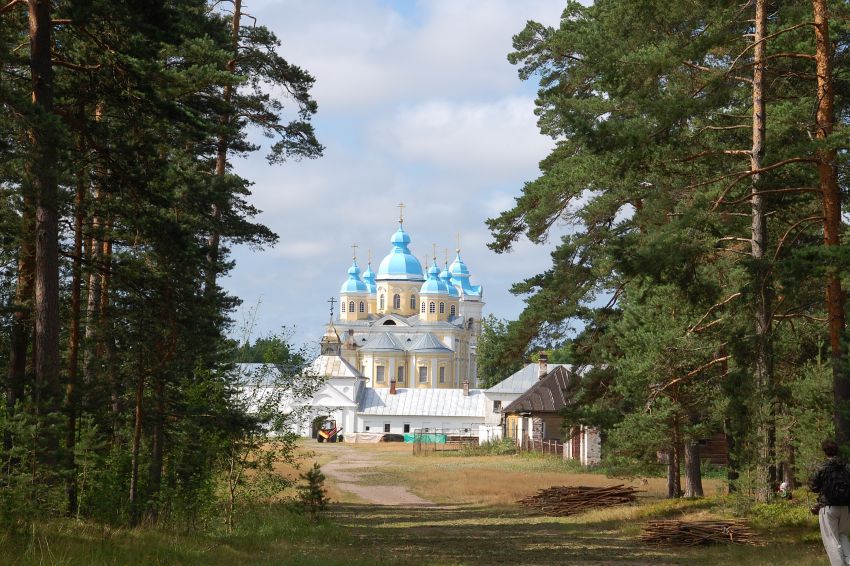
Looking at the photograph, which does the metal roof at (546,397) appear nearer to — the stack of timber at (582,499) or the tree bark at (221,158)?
the stack of timber at (582,499)

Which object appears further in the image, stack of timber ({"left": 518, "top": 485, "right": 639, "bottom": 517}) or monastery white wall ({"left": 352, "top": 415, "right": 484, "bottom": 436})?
monastery white wall ({"left": 352, "top": 415, "right": 484, "bottom": 436})

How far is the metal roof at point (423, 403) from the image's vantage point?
96250 millimetres

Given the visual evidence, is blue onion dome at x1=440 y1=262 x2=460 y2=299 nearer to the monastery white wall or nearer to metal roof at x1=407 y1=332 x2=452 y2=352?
metal roof at x1=407 y1=332 x2=452 y2=352

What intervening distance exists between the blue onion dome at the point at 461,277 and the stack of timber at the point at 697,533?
12632cm

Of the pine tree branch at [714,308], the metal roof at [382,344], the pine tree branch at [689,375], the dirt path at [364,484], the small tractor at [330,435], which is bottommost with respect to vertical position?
the dirt path at [364,484]

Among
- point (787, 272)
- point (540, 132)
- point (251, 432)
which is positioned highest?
point (540, 132)

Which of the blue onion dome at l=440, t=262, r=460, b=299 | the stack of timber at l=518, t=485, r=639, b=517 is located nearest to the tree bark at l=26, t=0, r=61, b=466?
the stack of timber at l=518, t=485, r=639, b=517

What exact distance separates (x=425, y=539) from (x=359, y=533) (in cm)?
178

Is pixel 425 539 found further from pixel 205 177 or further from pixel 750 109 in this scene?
pixel 750 109

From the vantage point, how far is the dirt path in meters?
29.8

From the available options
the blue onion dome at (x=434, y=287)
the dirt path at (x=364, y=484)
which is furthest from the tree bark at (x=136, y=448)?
the blue onion dome at (x=434, y=287)

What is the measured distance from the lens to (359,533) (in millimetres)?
19031

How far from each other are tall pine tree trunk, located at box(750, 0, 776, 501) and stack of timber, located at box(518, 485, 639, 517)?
7.52m

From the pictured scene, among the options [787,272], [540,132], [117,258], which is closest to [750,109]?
[787,272]
